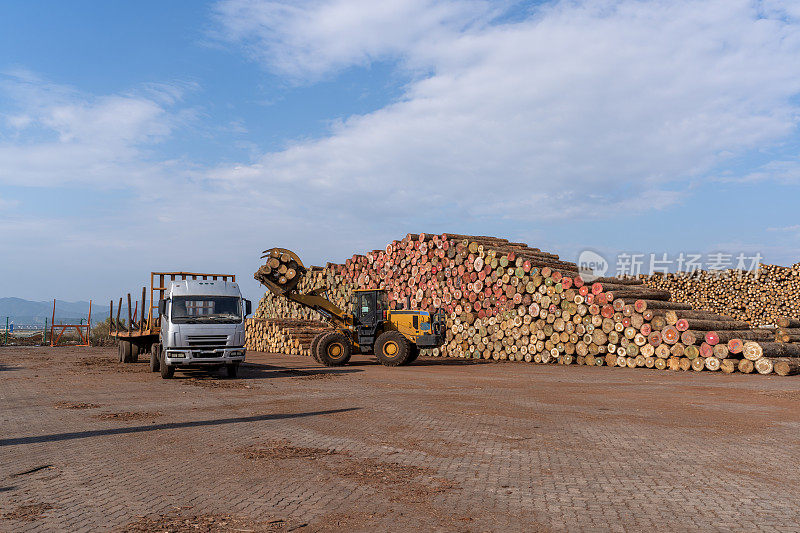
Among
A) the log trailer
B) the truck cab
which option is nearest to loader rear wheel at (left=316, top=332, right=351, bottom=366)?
the log trailer

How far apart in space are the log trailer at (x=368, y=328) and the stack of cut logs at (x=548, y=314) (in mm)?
1885

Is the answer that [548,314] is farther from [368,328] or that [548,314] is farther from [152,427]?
[152,427]

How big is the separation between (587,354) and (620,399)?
8.39 meters

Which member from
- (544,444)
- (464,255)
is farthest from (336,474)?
(464,255)

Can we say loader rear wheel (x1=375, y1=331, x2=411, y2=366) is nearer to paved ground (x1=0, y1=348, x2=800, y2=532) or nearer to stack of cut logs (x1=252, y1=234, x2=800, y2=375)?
stack of cut logs (x1=252, y1=234, x2=800, y2=375)

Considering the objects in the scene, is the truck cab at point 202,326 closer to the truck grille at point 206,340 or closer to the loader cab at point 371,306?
the truck grille at point 206,340

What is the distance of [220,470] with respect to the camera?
6.37 meters

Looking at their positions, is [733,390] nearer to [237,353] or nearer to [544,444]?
[544,444]

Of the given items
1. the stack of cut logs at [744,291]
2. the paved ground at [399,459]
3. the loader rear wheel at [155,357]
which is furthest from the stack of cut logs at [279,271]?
the stack of cut logs at [744,291]

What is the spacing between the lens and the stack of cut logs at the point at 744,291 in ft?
94.8

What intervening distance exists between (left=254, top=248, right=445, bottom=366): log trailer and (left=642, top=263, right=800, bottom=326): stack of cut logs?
1814 centimetres

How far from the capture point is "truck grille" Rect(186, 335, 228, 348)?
49.3 ft

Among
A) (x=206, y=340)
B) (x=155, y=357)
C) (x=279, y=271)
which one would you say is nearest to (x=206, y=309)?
(x=206, y=340)

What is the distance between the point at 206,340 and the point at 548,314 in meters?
11.7
